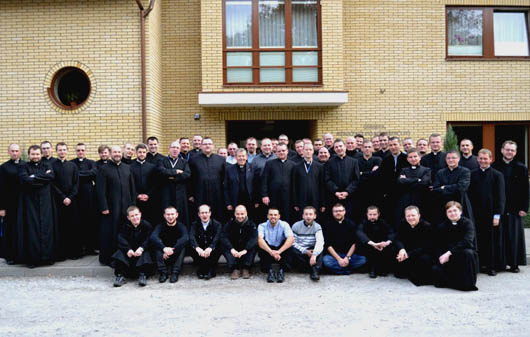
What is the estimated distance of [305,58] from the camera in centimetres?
1236

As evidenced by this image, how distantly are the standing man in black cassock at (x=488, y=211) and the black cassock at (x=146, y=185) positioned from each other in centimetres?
552

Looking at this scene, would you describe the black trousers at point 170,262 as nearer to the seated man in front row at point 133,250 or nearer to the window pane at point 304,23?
the seated man in front row at point 133,250

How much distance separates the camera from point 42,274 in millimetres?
7832

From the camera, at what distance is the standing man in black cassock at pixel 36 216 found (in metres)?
7.96

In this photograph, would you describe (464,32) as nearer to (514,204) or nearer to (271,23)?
(271,23)

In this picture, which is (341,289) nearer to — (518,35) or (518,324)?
(518,324)

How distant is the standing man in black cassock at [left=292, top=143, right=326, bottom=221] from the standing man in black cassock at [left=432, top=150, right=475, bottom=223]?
75.9 inches

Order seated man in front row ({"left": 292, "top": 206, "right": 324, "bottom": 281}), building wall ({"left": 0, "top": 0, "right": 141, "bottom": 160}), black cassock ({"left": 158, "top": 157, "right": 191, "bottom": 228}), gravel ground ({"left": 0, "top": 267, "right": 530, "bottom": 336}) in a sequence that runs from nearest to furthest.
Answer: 1. gravel ground ({"left": 0, "top": 267, "right": 530, "bottom": 336})
2. seated man in front row ({"left": 292, "top": 206, "right": 324, "bottom": 281})
3. black cassock ({"left": 158, "top": 157, "right": 191, "bottom": 228})
4. building wall ({"left": 0, "top": 0, "right": 141, "bottom": 160})

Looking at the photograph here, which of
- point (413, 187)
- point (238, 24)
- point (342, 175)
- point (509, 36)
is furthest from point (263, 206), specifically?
point (509, 36)

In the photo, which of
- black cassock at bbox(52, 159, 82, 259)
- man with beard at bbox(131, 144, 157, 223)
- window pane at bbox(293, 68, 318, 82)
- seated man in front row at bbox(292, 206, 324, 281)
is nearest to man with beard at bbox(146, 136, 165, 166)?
man with beard at bbox(131, 144, 157, 223)

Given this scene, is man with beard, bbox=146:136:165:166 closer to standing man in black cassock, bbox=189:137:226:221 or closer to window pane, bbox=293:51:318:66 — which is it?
standing man in black cassock, bbox=189:137:226:221

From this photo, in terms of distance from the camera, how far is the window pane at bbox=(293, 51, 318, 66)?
486 inches

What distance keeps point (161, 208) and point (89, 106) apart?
4.34 metres

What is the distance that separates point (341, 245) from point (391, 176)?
63.3 inches
